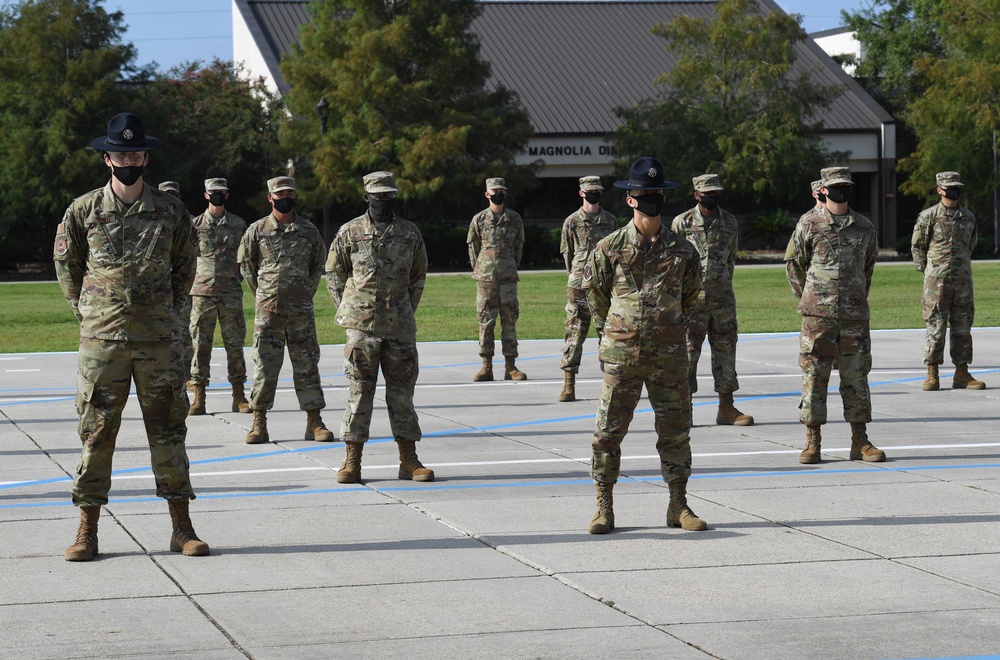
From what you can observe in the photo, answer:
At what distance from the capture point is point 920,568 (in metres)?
7.19

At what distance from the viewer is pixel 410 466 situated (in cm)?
983

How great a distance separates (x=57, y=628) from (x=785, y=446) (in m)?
6.67

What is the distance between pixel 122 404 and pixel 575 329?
7486 mm

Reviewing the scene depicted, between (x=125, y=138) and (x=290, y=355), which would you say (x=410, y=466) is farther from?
(x=125, y=138)

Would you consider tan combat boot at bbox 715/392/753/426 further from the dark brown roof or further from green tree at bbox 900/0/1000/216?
the dark brown roof

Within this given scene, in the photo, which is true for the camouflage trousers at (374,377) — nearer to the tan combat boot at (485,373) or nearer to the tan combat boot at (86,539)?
the tan combat boot at (86,539)

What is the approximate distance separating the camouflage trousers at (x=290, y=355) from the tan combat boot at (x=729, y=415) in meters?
3.56

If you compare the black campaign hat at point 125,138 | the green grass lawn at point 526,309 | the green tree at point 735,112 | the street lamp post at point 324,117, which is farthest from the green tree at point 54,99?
the black campaign hat at point 125,138

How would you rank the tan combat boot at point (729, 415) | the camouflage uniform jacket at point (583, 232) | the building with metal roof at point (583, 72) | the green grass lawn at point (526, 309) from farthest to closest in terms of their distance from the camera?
the building with metal roof at point (583, 72) → the green grass lawn at point (526, 309) → the camouflage uniform jacket at point (583, 232) → the tan combat boot at point (729, 415)

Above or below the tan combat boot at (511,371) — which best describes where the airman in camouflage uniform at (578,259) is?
above

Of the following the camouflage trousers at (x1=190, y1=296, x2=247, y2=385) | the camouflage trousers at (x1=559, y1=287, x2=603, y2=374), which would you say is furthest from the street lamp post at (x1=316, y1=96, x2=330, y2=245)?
the camouflage trousers at (x1=190, y1=296, x2=247, y2=385)

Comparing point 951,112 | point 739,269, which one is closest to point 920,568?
point 739,269

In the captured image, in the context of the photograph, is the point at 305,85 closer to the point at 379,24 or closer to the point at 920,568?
the point at 379,24

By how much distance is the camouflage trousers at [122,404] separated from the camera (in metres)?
7.44
